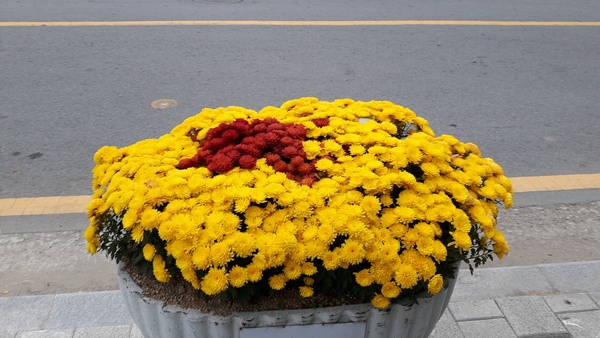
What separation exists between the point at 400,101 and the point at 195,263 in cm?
373

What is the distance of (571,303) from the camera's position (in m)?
2.64

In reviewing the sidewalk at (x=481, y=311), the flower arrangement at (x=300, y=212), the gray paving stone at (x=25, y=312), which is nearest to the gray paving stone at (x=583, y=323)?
the sidewalk at (x=481, y=311)

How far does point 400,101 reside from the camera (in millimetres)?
4910

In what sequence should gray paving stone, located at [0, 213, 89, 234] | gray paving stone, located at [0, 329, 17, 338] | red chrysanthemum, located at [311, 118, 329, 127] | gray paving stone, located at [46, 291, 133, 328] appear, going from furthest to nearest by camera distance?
gray paving stone, located at [0, 213, 89, 234] < gray paving stone, located at [46, 291, 133, 328] < gray paving stone, located at [0, 329, 17, 338] < red chrysanthemum, located at [311, 118, 329, 127]

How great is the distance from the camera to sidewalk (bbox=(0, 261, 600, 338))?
2396 millimetres

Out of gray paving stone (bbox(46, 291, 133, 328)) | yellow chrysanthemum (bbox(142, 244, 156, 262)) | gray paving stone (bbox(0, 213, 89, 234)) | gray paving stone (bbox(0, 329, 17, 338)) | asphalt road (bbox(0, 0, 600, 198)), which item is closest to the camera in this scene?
yellow chrysanthemum (bbox(142, 244, 156, 262))

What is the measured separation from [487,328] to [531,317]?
0.25 metres

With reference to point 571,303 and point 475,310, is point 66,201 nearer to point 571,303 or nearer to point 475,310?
point 475,310

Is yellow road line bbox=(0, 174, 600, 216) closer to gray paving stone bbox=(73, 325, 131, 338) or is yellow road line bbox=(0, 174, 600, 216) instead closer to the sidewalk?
the sidewalk

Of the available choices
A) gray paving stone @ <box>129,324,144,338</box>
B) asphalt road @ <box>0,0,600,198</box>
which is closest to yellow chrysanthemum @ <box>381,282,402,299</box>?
gray paving stone @ <box>129,324,144,338</box>

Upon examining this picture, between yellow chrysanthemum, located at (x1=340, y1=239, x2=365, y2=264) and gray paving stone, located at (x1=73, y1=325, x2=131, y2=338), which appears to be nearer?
yellow chrysanthemum, located at (x1=340, y1=239, x2=365, y2=264)

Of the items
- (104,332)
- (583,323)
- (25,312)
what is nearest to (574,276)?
(583,323)

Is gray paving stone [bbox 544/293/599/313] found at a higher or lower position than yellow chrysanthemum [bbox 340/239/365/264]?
lower

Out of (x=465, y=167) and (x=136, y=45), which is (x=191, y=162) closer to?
(x=465, y=167)
